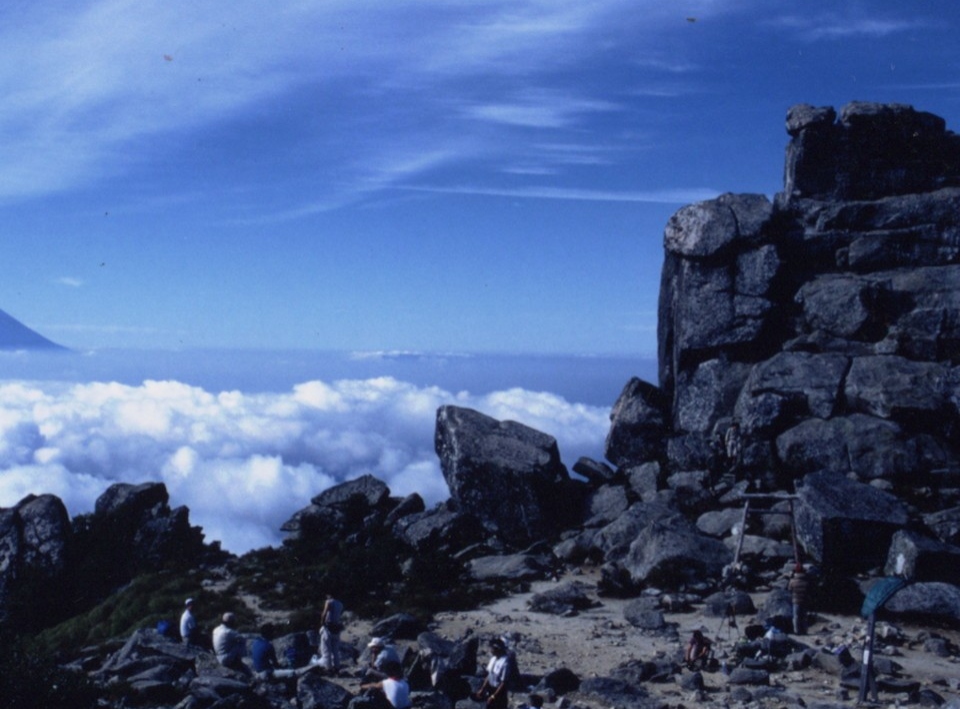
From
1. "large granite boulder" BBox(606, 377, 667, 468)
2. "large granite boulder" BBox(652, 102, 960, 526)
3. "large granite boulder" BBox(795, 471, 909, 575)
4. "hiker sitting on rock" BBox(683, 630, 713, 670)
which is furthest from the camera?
"large granite boulder" BBox(606, 377, 667, 468)

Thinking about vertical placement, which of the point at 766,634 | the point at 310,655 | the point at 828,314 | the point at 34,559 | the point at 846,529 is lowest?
the point at 34,559

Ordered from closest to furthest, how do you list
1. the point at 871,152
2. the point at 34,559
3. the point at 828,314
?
the point at 828,314
the point at 34,559
the point at 871,152

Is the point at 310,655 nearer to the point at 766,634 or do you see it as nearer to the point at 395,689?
the point at 395,689

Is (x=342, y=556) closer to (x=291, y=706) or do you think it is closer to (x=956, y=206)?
(x=291, y=706)

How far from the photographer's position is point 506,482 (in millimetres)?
39906

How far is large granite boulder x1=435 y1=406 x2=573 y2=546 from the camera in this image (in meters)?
39.4

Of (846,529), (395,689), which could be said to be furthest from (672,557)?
(395,689)

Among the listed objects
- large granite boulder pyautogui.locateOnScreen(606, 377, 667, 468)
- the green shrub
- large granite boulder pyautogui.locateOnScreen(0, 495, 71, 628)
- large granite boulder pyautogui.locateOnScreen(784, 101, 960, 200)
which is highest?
large granite boulder pyautogui.locateOnScreen(784, 101, 960, 200)

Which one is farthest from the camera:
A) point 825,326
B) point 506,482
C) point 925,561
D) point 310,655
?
point 825,326

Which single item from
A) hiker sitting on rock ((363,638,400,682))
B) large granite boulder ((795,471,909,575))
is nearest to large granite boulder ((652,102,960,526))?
large granite boulder ((795,471,909,575))

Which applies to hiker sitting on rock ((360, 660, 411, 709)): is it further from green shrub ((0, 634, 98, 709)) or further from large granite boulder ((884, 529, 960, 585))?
large granite boulder ((884, 529, 960, 585))

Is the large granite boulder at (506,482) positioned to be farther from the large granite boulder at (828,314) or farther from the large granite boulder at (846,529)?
the large granite boulder at (846,529)

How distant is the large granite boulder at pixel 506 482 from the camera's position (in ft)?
129

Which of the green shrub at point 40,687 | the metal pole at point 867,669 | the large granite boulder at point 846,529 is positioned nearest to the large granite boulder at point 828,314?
the large granite boulder at point 846,529
